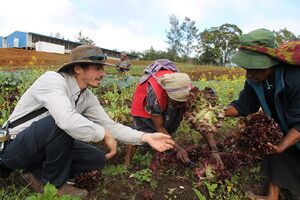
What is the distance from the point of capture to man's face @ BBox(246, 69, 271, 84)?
3.27 m

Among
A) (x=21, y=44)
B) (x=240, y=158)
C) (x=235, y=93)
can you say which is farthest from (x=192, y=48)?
(x=240, y=158)

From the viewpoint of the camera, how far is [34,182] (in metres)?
3.39

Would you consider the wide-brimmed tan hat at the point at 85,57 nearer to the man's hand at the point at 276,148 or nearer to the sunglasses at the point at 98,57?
the sunglasses at the point at 98,57

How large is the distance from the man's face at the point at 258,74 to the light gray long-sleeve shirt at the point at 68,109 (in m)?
1.08

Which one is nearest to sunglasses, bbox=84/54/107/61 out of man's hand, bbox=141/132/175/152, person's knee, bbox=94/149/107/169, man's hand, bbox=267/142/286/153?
man's hand, bbox=141/132/175/152

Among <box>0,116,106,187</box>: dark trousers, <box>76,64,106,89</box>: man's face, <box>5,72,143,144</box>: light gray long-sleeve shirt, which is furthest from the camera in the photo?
<box>76,64,106,89</box>: man's face

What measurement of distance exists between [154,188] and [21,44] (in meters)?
39.0

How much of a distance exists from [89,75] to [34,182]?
1042mm

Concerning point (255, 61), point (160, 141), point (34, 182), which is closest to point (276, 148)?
point (255, 61)

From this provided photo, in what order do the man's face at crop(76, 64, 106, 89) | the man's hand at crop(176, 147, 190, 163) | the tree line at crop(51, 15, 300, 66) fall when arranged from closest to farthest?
the man's face at crop(76, 64, 106, 89) < the man's hand at crop(176, 147, 190, 163) < the tree line at crop(51, 15, 300, 66)

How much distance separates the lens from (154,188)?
358 centimetres

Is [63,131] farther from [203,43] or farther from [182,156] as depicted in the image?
[203,43]

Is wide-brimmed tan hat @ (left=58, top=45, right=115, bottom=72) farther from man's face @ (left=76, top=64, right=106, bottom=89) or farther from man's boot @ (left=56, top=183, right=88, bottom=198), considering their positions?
man's boot @ (left=56, top=183, right=88, bottom=198)

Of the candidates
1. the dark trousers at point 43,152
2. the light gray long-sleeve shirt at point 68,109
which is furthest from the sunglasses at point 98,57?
the dark trousers at point 43,152
